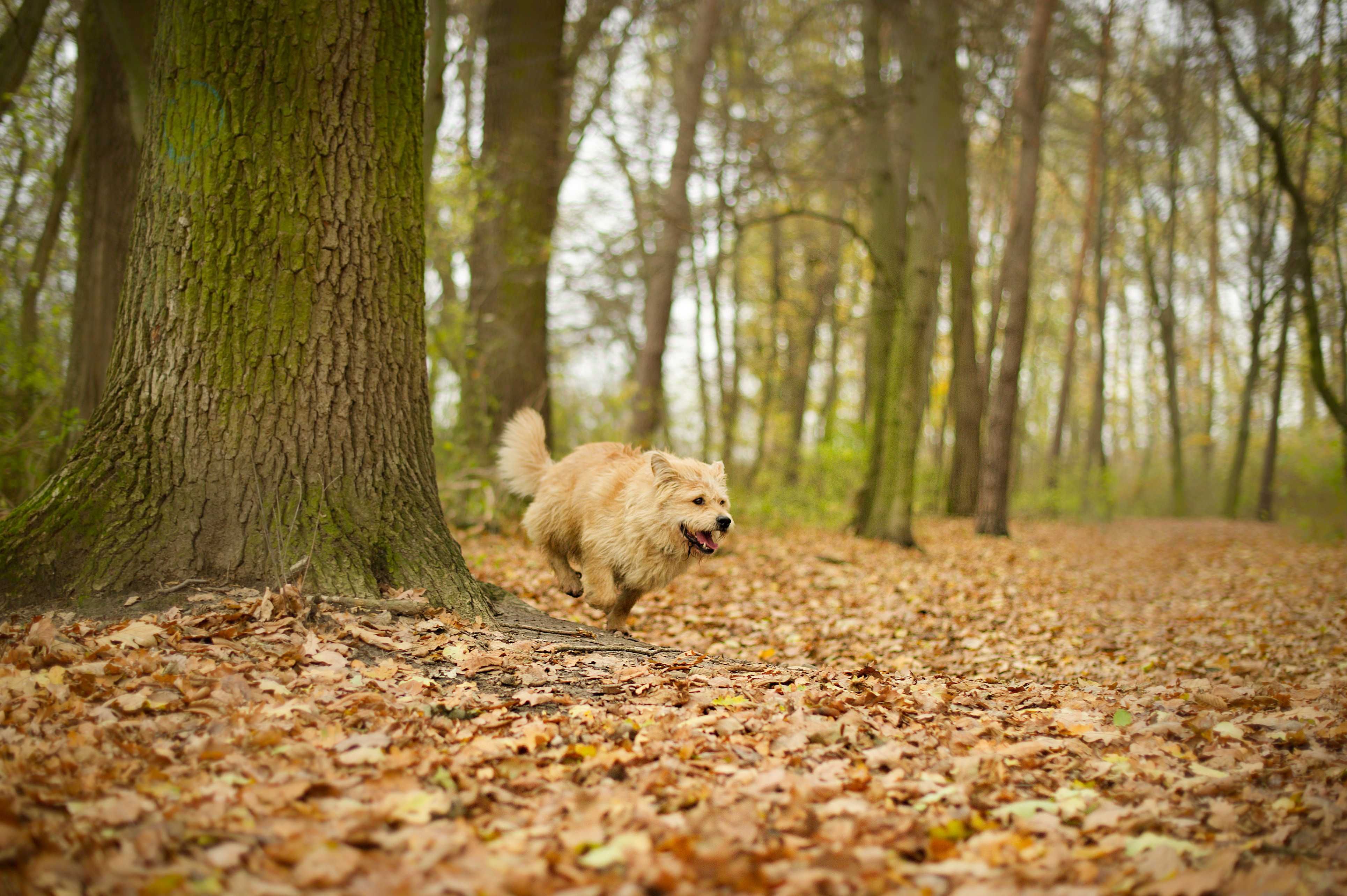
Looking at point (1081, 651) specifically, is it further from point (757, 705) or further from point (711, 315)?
point (711, 315)

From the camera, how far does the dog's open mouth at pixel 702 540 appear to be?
552cm

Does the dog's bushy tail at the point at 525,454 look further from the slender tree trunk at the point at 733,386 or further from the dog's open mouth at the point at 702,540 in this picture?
the slender tree trunk at the point at 733,386

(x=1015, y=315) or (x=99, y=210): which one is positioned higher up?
(x=1015, y=315)

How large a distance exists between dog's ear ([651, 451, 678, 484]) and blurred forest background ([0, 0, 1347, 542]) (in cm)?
352

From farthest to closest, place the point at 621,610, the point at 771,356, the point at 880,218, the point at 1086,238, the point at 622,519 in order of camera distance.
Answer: the point at 771,356 < the point at 1086,238 < the point at 880,218 < the point at 621,610 < the point at 622,519

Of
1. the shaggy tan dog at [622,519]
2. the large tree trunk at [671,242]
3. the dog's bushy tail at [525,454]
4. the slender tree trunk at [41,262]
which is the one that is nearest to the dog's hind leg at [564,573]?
the shaggy tan dog at [622,519]

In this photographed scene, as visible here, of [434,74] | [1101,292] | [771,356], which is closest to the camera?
[434,74]

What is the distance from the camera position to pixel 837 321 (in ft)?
73.2

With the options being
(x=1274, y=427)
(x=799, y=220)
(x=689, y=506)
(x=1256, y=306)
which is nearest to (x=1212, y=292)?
(x=1256, y=306)

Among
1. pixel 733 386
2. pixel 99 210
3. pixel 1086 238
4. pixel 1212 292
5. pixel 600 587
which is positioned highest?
pixel 1212 292

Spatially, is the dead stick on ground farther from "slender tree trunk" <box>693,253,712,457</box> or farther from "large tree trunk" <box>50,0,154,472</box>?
"slender tree trunk" <box>693,253,712,457</box>

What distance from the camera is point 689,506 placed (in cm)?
559

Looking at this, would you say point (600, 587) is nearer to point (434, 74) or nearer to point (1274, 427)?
point (434, 74)

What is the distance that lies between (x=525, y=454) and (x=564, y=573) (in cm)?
108
